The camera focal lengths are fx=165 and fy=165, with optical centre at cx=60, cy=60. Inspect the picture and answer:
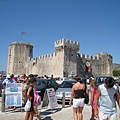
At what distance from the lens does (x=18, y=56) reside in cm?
3781

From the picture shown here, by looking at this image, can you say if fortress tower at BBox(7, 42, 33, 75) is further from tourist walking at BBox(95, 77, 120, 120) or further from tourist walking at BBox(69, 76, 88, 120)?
tourist walking at BBox(95, 77, 120, 120)

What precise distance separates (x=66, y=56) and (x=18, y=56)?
556 inches

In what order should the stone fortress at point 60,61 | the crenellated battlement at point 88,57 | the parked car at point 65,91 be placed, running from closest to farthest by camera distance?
the parked car at point 65,91
the stone fortress at point 60,61
the crenellated battlement at point 88,57

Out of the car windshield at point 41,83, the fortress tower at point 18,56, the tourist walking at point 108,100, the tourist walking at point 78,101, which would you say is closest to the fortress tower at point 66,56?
the fortress tower at point 18,56

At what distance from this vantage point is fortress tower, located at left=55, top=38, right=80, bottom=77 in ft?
92.2

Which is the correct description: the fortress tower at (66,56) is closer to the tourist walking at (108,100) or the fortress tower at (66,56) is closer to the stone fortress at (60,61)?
the stone fortress at (60,61)

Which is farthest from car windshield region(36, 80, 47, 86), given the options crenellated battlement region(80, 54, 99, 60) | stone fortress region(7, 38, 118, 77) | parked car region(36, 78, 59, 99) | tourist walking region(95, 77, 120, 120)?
crenellated battlement region(80, 54, 99, 60)

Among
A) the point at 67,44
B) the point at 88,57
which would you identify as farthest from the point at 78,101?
the point at 88,57

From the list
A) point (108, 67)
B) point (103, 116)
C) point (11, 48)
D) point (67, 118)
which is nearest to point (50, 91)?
point (67, 118)

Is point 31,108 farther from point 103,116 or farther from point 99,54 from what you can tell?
point 99,54

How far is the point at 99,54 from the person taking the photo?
121ft

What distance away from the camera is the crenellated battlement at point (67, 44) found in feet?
92.8

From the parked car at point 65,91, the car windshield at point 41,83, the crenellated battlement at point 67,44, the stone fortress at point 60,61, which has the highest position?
the crenellated battlement at point 67,44

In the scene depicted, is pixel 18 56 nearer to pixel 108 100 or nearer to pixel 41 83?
pixel 41 83
